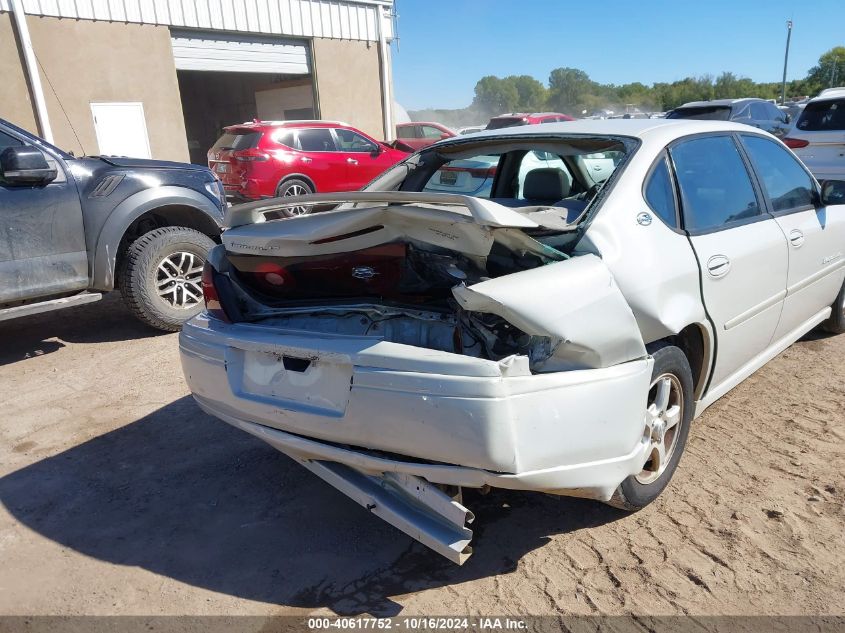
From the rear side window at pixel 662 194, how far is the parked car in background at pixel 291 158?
817 cm

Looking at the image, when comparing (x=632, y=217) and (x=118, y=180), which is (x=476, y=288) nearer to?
(x=632, y=217)

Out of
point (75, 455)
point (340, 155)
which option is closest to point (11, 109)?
point (340, 155)

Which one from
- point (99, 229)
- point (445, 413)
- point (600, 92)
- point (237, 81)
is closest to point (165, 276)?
point (99, 229)

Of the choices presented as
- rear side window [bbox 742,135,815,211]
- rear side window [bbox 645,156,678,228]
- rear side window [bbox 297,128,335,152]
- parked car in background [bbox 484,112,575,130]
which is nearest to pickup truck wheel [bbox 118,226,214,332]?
rear side window [bbox 645,156,678,228]

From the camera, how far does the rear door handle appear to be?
2.92m

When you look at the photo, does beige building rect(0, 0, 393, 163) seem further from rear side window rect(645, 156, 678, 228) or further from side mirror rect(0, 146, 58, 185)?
rear side window rect(645, 156, 678, 228)

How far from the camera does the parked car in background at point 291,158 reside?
10.9m

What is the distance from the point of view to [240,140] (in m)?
11.2

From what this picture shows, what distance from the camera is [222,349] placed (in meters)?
2.68

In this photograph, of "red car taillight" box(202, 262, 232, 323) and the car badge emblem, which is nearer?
the car badge emblem

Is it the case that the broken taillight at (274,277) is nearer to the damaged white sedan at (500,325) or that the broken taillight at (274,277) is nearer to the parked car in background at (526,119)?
the damaged white sedan at (500,325)

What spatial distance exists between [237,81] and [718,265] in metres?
21.7

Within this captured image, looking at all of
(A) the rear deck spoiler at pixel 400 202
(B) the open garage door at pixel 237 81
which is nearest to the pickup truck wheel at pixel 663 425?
(A) the rear deck spoiler at pixel 400 202

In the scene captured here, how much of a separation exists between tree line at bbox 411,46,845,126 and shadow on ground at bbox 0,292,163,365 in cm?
4713
